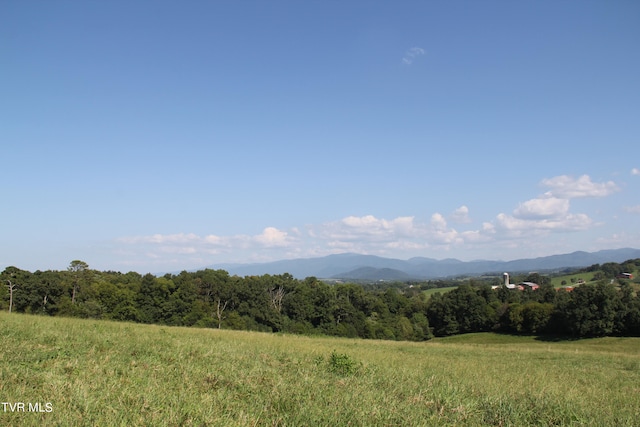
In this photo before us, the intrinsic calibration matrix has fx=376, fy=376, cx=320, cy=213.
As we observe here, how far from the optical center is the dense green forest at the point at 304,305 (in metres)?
59.3

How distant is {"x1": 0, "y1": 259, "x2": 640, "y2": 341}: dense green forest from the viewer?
5928cm

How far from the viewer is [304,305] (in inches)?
3031

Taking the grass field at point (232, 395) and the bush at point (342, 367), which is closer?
the grass field at point (232, 395)

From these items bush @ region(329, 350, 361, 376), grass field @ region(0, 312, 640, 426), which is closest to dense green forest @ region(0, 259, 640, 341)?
grass field @ region(0, 312, 640, 426)

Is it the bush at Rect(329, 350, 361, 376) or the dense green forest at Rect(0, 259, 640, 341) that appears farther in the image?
the dense green forest at Rect(0, 259, 640, 341)

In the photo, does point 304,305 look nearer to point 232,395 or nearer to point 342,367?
point 342,367

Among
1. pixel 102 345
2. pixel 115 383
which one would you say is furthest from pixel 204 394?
pixel 102 345

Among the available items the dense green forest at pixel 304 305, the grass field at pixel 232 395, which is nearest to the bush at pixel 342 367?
the grass field at pixel 232 395

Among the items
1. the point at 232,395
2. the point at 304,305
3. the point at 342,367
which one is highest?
the point at 232,395

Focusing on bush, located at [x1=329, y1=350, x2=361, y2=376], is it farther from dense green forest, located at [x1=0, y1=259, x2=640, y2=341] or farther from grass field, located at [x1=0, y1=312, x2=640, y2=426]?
dense green forest, located at [x1=0, y1=259, x2=640, y2=341]

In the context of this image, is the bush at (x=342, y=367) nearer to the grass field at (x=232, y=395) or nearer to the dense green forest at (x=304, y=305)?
the grass field at (x=232, y=395)

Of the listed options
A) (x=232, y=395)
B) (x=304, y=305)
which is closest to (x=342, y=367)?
(x=232, y=395)

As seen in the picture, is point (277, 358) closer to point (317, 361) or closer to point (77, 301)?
point (317, 361)

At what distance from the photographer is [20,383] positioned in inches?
215
